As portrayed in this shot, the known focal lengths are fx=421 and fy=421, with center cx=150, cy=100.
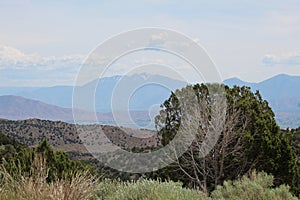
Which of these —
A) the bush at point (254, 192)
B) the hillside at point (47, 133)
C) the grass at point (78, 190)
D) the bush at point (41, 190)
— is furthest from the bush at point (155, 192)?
the hillside at point (47, 133)

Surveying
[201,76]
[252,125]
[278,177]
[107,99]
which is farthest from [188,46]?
[278,177]

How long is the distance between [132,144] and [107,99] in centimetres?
→ 684

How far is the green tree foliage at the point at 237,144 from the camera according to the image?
Result: 12.5 metres

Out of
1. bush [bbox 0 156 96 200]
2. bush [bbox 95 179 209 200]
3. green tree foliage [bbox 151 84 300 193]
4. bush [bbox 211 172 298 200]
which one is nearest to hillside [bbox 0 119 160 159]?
green tree foliage [bbox 151 84 300 193]

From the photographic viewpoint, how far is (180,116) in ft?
45.3

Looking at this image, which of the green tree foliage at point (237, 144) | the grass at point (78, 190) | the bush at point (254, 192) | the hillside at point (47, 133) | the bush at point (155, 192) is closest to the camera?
the bush at point (155, 192)

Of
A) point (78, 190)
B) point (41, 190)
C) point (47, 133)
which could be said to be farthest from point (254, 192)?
point (47, 133)

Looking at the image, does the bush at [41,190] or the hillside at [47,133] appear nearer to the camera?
the bush at [41,190]

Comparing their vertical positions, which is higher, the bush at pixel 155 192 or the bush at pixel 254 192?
the bush at pixel 155 192

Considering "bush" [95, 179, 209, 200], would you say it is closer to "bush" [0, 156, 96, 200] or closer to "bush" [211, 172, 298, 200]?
"bush" [0, 156, 96, 200]

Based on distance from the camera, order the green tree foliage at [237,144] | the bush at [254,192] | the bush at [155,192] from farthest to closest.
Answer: the green tree foliage at [237,144], the bush at [254,192], the bush at [155,192]

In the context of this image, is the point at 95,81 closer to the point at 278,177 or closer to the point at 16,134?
the point at 278,177

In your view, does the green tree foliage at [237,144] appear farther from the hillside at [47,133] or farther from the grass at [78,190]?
the hillside at [47,133]

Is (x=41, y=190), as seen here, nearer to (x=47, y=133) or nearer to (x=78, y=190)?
(x=78, y=190)
